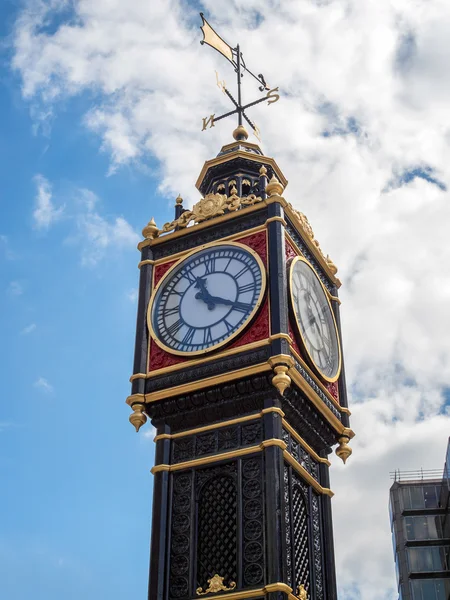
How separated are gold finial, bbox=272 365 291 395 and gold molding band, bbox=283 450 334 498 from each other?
1.34 meters

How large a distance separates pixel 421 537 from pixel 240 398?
4838 centimetres

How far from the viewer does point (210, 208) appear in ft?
87.9

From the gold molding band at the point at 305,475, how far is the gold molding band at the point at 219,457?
1.14 ft

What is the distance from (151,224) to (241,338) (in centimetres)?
498

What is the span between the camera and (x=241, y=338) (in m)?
23.8

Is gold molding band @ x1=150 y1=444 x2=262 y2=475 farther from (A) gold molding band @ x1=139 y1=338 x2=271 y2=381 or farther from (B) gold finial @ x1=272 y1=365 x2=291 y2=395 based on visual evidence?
(A) gold molding band @ x1=139 y1=338 x2=271 y2=381

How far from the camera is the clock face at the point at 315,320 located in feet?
81.9

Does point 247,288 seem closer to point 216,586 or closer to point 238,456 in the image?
point 238,456

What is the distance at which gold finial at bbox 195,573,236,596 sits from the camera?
69.1 ft

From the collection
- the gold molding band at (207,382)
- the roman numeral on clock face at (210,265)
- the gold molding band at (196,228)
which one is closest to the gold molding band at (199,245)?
the gold molding band at (196,228)

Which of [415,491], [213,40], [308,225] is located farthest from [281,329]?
[415,491]

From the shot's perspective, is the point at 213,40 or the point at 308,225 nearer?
the point at 308,225

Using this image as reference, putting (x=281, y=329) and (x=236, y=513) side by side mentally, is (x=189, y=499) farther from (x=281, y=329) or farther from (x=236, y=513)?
(x=281, y=329)

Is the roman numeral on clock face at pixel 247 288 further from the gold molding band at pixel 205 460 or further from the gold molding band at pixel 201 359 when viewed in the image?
the gold molding band at pixel 205 460
